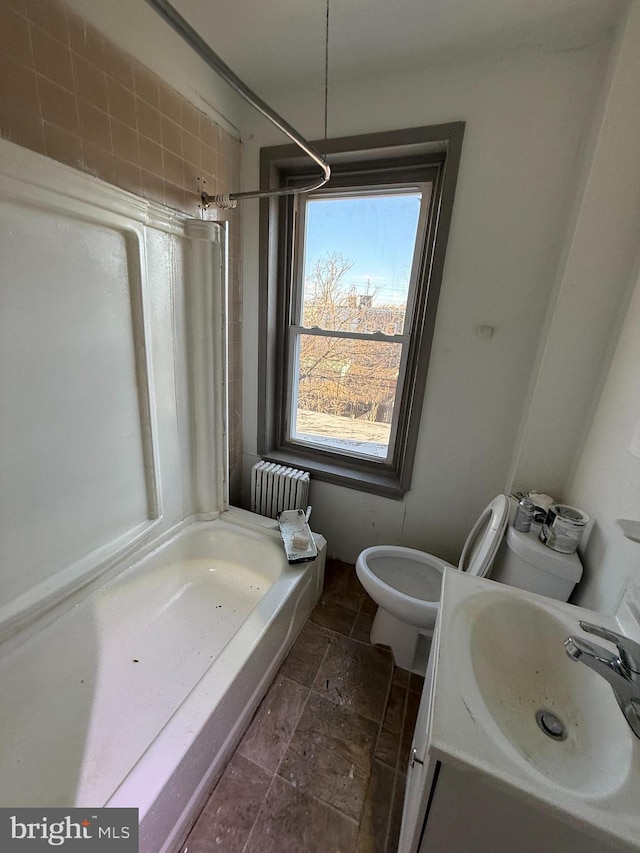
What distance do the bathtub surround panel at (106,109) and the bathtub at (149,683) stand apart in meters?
1.57

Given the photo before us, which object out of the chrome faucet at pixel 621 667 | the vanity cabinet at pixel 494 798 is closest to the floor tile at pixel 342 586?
the vanity cabinet at pixel 494 798

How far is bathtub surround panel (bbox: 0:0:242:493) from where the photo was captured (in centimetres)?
93

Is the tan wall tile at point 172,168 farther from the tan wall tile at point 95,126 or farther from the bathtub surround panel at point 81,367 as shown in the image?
the tan wall tile at point 95,126

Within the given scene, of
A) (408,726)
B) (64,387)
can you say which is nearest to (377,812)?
(408,726)

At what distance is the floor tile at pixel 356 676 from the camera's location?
4.43 feet

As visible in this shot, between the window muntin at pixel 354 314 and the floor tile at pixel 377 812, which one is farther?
the window muntin at pixel 354 314

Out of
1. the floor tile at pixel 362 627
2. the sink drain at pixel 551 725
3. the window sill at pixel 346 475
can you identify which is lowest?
the floor tile at pixel 362 627

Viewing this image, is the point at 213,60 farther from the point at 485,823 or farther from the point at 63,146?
the point at 485,823

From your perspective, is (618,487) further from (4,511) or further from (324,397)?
(4,511)

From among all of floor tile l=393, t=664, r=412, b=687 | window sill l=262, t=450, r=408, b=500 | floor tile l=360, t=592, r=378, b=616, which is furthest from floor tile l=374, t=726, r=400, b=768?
window sill l=262, t=450, r=408, b=500

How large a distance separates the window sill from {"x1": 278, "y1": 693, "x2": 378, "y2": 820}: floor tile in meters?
0.97

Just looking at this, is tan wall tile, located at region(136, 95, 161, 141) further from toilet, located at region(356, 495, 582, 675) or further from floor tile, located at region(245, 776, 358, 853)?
floor tile, located at region(245, 776, 358, 853)

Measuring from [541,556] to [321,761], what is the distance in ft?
3.36

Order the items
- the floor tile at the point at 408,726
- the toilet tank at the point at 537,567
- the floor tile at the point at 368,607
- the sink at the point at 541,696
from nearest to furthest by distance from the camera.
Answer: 1. the sink at the point at 541,696
2. the toilet tank at the point at 537,567
3. the floor tile at the point at 408,726
4. the floor tile at the point at 368,607
